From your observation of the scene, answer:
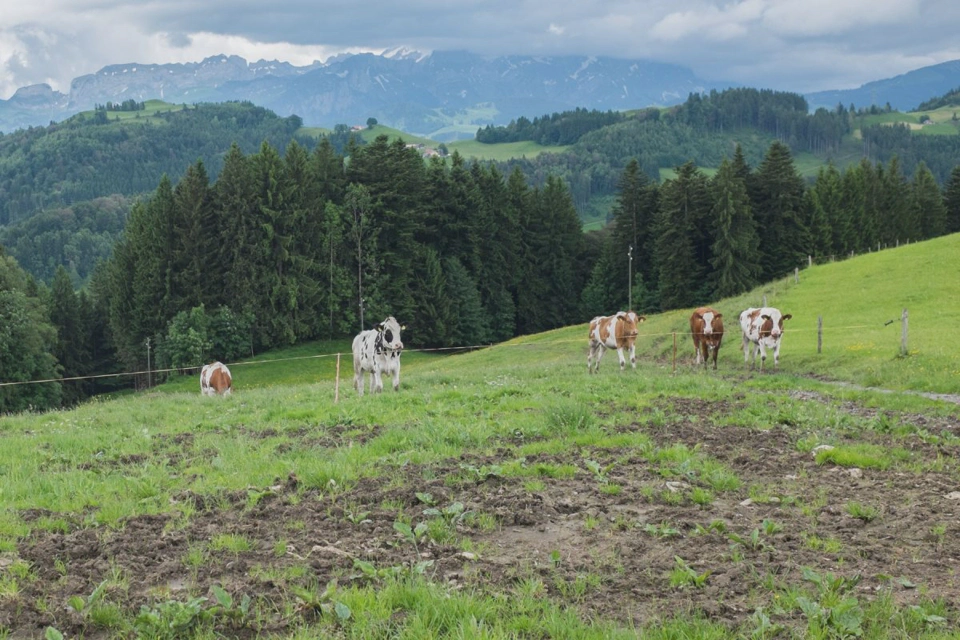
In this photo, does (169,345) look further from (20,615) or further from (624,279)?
(20,615)

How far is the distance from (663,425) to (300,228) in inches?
2624

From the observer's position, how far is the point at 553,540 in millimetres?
8016

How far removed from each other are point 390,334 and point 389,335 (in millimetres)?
49

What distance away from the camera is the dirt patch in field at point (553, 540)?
664 centimetres

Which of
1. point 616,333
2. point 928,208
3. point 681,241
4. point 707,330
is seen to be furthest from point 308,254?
point 928,208

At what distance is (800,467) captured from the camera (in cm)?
1083

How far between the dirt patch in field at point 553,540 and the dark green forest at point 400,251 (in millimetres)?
57739

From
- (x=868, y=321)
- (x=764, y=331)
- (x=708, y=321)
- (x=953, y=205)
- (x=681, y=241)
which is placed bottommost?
(x=868, y=321)

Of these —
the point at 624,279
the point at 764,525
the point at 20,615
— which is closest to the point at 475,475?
the point at 764,525

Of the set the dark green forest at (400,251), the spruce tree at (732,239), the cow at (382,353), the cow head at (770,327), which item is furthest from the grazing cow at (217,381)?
the spruce tree at (732,239)

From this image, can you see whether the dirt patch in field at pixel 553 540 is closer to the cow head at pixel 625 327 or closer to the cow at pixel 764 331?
the cow head at pixel 625 327

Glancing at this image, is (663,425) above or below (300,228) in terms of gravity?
below

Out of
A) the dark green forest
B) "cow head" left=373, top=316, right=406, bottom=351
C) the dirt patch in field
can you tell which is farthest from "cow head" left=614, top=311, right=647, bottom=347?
the dark green forest

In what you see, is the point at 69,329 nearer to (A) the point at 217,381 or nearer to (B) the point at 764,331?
(A) the point at 217,381
